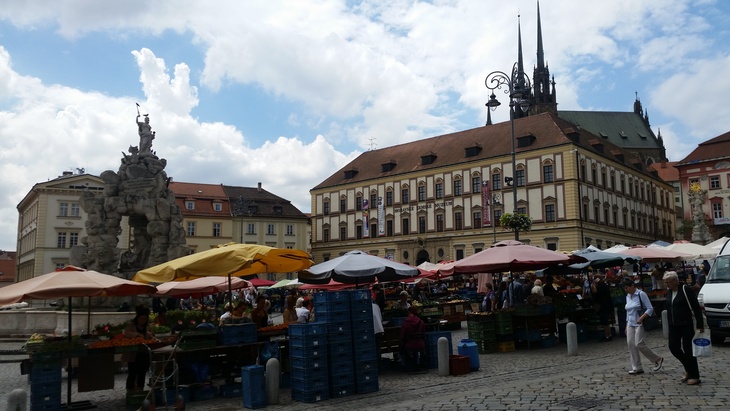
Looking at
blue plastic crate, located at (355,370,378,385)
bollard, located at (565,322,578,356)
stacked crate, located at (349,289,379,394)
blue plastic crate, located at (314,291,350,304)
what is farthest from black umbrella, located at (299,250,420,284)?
bollard, located at (565,322,578,356)

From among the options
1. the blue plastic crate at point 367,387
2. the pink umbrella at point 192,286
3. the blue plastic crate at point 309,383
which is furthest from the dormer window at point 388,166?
the blue plastic crate at point 309,383

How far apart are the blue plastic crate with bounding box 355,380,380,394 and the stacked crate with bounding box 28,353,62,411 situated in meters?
4.76

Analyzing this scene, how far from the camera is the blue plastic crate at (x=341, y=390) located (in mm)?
10922

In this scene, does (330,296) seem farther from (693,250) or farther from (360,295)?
(693,250)

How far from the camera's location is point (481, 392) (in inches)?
418

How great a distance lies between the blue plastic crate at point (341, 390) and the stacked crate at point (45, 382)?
4276mm

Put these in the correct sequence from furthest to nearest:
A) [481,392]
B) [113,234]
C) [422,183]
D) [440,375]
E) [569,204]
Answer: [422,183], [569,204], [113,234], [440,375], [481,392]

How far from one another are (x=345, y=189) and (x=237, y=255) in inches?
2348

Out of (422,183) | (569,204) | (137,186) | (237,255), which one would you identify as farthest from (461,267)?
(422,183)

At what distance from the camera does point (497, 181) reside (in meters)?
59.8

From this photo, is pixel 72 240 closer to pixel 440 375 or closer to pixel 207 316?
pixel 207 316

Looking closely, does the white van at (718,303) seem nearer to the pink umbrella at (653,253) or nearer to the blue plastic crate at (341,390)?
the pink umbrella at (653,253)

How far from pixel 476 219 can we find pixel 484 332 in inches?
1787

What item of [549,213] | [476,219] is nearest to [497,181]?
[476,219]
